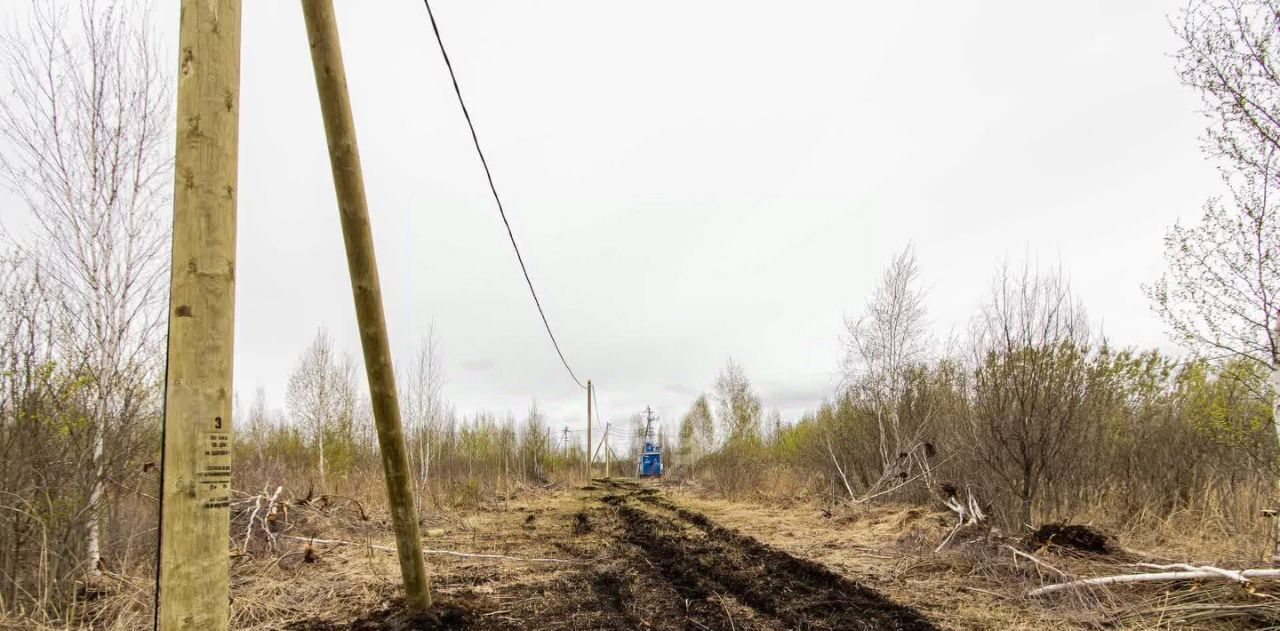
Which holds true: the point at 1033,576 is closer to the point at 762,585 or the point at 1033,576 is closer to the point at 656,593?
the point at 762,585

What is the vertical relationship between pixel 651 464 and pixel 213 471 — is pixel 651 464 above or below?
below

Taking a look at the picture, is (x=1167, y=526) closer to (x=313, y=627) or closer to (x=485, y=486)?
(x=313, y=627)

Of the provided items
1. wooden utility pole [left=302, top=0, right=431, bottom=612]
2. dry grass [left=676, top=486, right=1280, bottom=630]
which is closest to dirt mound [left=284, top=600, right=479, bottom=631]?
wooden utility pole [left=302, top=0, right=431, bottom=612]

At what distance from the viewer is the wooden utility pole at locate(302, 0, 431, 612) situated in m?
3.46

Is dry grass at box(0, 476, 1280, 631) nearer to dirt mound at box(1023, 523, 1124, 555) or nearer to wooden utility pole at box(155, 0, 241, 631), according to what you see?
dirt mound at box(1023, 523, 1124, 555)

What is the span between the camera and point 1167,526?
26.0ft

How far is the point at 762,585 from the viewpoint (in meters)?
6.58

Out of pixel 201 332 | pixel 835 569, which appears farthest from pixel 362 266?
pixel 835 569

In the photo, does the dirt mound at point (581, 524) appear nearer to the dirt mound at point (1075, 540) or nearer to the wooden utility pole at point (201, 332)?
the dirt mound at point (1075, 540)

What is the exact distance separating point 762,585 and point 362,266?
532 cm

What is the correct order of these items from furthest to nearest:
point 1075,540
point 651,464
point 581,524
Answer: point 651,464
point 581,524
point 1075,540

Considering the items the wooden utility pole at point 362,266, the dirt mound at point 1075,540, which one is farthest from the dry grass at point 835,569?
the wooden utility pole at point 362,266

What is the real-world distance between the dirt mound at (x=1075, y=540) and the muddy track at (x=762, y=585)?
2.14 m

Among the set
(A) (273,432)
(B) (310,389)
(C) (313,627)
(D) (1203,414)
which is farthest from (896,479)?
(A) (273,432)
